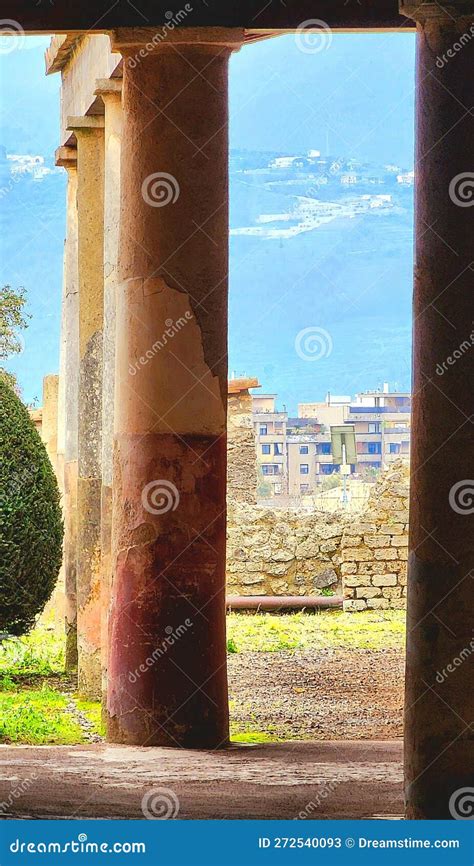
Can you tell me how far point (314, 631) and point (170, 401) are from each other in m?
9.31

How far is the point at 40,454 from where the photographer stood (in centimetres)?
1355

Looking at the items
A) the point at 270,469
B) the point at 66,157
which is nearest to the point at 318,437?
the point at 270,469

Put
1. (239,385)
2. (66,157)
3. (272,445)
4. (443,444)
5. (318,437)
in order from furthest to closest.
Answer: (318,437) → (272,445) → (239,385) → (66,157) → (443,444)

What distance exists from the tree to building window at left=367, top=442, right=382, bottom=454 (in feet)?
129

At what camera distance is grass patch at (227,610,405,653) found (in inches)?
627

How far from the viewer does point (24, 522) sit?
42.6ft

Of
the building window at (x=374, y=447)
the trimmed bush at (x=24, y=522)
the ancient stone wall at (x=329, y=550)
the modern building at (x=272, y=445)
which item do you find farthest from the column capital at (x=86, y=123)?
the building window at (x=374, y=447)

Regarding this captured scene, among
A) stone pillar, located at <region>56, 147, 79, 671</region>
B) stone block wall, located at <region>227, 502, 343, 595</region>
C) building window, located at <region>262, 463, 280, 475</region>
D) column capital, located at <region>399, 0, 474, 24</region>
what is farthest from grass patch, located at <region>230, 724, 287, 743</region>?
building window, located at <region>262, 463, 280, 475</region>

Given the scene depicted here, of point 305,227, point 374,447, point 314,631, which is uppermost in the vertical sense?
point 305,227

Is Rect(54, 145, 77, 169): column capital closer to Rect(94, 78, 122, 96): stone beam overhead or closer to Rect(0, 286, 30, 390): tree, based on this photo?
Rect(94, 78, 122, 96): stone beam overhead

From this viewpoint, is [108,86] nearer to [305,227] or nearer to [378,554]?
[378,554]

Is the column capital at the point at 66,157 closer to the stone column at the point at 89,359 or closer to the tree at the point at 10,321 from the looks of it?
the stone column at the point at 89,359

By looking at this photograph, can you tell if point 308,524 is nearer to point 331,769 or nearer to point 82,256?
point 82,256

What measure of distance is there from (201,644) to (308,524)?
39.8 feet
